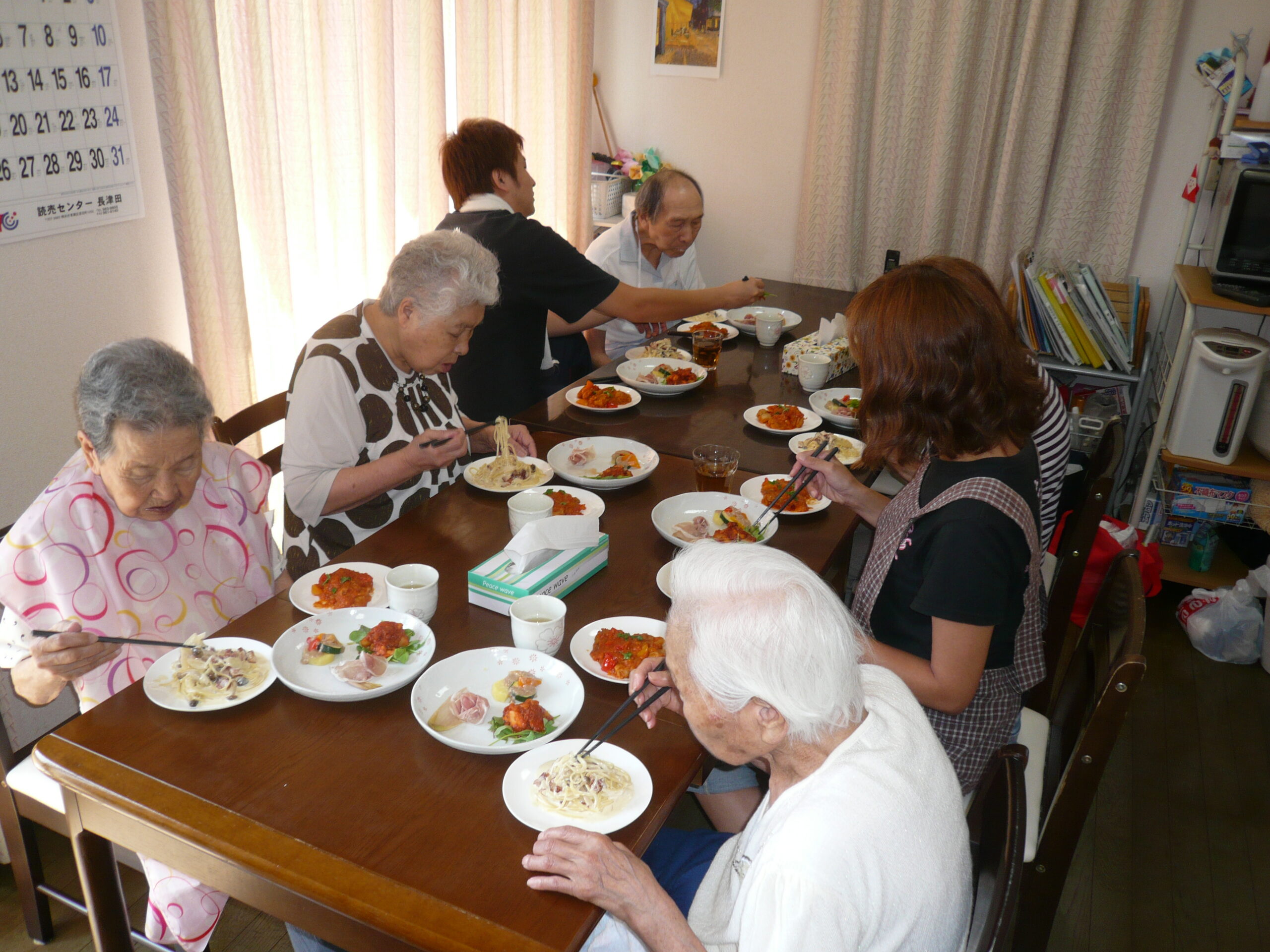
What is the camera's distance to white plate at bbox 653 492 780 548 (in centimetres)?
212

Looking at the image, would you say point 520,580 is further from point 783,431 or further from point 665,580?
point 783,431

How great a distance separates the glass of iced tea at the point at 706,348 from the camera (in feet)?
10.1

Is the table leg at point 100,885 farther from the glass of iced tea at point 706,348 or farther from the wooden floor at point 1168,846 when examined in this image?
the glass of iced tea at point 706,348

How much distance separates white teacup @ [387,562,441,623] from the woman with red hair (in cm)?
84

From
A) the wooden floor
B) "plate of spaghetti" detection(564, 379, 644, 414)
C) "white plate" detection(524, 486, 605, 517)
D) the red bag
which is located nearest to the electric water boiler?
the red bag

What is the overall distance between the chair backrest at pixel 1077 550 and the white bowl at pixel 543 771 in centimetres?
109

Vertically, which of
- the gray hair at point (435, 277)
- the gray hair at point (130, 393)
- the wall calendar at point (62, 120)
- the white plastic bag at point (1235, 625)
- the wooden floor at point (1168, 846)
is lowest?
the wooden floor at point (1168, 846)

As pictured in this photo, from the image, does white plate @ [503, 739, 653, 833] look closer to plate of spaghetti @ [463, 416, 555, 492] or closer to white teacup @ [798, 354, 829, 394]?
plate of spaghetti @ [463, 416, 555, 492]

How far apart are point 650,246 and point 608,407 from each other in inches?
50.3

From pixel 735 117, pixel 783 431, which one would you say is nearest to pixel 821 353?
pixel 783 431

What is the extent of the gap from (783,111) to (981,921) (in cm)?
445

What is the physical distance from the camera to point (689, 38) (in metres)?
4.90

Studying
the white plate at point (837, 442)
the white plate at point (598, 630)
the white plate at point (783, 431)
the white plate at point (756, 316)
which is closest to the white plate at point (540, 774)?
the white plate at point (598, 630)

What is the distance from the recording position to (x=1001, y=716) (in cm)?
180
